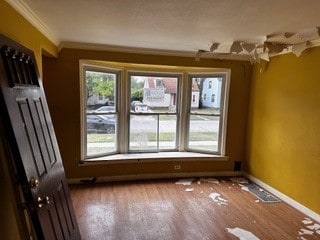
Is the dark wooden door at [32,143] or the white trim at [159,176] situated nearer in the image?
the dark wooden door at [32,143]

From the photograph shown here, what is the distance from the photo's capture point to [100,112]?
13.6ft

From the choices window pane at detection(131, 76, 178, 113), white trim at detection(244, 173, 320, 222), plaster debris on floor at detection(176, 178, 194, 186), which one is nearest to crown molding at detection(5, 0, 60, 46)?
window pane at detection(131, 76, 178, 113)

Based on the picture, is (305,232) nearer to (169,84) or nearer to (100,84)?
(169,84)

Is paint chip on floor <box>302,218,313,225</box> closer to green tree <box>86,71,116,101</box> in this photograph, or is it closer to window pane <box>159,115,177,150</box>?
window pane <box>159,115,177,150</box>

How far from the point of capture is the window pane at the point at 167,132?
4598 mm

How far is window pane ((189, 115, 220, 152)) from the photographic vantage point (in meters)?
4.67

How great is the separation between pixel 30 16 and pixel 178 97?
288 cm

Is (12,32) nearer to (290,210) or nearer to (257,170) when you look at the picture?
(290,210)

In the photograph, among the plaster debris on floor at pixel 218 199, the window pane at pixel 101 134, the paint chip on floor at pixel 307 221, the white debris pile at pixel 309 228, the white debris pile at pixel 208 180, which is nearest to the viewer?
the white debris pile at pixel 309 228

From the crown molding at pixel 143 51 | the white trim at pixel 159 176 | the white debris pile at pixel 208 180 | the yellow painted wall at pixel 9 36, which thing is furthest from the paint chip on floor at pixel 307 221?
the yellow painted wall at pixel 9 36

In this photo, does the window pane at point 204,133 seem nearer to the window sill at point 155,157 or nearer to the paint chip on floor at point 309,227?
the window sill at point 155,157

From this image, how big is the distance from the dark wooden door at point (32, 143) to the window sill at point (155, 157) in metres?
1.78

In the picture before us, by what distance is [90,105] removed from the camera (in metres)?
4.07

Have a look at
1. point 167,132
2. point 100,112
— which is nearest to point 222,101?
point 167,132
